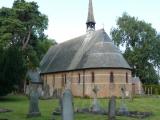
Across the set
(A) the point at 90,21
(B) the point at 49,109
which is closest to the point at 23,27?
(A) the point at 90,21

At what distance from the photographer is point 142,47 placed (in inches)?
2734

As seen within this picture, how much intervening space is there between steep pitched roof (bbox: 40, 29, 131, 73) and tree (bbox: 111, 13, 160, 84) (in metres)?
14.9

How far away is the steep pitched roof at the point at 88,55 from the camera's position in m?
47.8

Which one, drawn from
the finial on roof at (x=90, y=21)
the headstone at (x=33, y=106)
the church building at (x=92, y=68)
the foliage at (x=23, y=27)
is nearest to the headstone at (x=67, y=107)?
the headstone at (x=33, y=106)

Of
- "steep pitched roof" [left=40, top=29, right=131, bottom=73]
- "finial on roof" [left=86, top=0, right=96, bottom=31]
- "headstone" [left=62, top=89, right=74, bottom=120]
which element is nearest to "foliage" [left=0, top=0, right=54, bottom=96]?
"steep pitched roof" [left=40, top=29, right=131, bottom=73]

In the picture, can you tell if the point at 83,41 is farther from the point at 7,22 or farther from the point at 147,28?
the point at 147,28

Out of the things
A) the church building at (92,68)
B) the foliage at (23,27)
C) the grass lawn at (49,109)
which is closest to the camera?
the grass lawn at (49,109)

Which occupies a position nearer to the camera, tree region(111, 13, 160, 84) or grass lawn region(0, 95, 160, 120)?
grass lawn region(0, 95, 160, 120)

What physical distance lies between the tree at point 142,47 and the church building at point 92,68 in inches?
618

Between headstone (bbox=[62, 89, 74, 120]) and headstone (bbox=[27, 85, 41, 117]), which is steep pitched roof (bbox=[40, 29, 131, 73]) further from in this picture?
headstone (bbox=[62, 89, 74, 120])

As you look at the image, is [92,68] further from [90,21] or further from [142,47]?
[142,47]

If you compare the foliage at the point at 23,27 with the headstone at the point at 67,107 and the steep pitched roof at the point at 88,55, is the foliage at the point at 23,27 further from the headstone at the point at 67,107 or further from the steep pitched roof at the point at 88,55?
the headstone at the point at 67,107

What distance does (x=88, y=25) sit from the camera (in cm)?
6075

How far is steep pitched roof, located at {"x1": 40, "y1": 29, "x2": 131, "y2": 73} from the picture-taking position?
4775 centimetres
